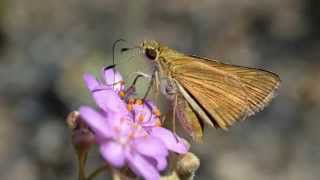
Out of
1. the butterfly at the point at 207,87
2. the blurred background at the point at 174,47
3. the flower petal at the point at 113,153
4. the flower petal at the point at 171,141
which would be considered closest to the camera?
the flower petal at the point at 113,153

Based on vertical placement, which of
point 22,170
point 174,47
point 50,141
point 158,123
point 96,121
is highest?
point 96,121

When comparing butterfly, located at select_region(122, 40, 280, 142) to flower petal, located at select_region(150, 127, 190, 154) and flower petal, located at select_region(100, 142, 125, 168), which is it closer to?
flower petal, located at select_region(150, 127, 190, 154)

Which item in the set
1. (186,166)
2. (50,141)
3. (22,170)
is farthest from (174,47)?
(186,166)

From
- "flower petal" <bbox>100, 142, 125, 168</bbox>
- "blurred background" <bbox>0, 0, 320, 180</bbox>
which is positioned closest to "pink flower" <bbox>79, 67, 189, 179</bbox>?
"flower petal" <bbox>100, 142, 125, 168</bbox>

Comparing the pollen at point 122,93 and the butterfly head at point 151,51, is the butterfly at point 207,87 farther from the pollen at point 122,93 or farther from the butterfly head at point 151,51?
the pollen at point 122,93

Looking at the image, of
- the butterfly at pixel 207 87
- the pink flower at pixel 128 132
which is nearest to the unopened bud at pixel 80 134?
the pink flower at pixel 128 132

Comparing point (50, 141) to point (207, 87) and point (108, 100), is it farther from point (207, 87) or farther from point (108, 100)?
point (108, 100)
